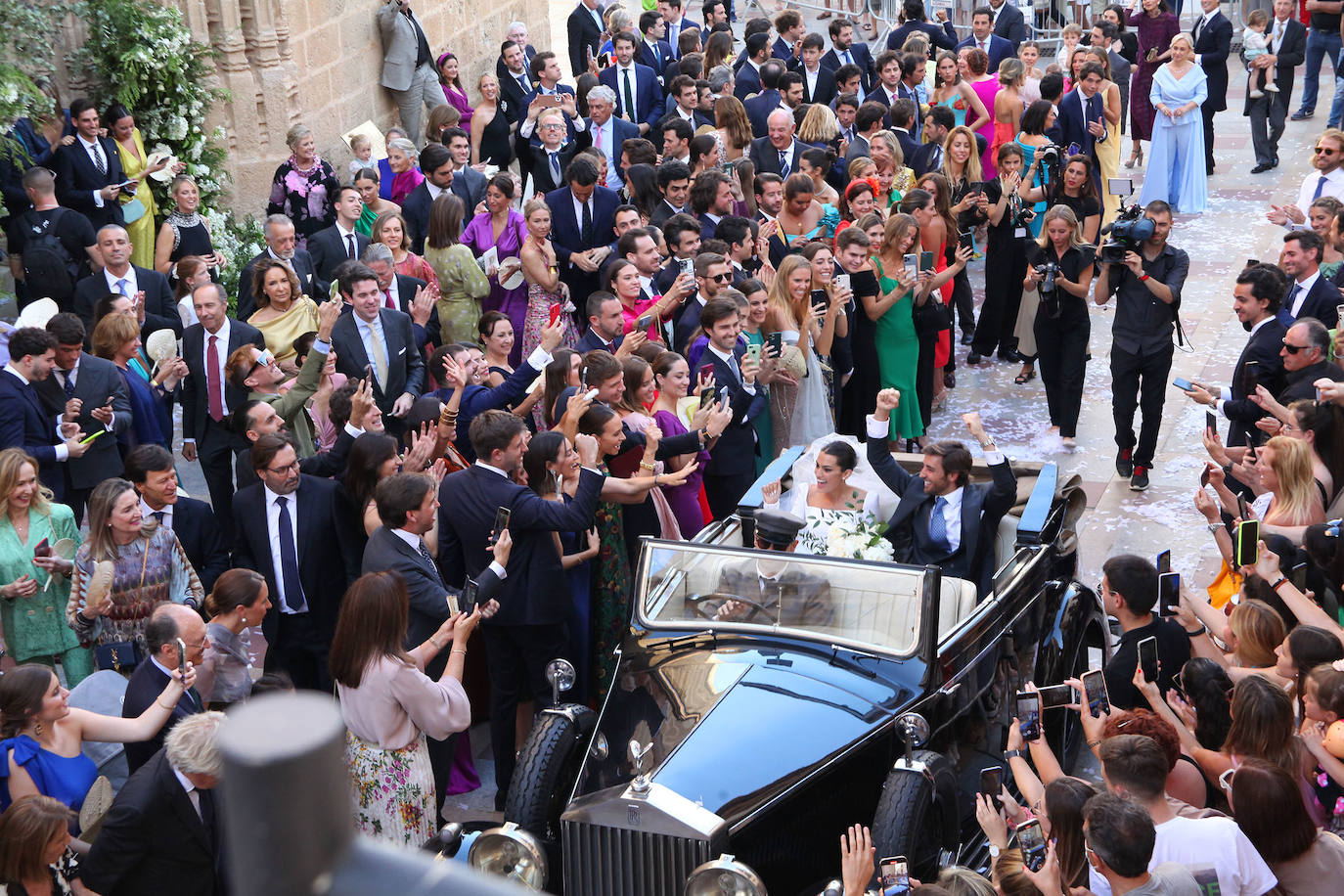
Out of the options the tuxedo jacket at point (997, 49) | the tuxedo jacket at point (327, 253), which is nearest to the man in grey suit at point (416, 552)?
the tuxedo jacket at point (327, 253)

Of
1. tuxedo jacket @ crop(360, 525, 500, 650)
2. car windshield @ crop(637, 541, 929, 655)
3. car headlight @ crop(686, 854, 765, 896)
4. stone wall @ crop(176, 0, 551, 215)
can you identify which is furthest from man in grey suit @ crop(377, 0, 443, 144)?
car headlight @ crop(686, 854, 765, 896)

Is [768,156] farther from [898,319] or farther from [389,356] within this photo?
[389,356]

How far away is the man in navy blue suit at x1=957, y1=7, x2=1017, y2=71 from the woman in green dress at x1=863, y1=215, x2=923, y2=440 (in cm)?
697

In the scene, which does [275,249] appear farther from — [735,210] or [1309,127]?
[1309,127]

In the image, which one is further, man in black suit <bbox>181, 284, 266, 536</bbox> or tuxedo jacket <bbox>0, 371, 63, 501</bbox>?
man in black suit <bbox>181, 284, 266, 536</bbox>

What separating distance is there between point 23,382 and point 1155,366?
7.14m

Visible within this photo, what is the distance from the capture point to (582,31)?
677 inches

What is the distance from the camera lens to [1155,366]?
9602 mm

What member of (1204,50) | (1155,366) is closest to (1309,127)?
(1204,50)

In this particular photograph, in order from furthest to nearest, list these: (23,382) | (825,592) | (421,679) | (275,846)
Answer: (23,382), (825,592), (421,679), (275,846)

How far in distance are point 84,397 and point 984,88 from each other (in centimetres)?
1012

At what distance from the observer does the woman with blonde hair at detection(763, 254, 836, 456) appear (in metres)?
9.10

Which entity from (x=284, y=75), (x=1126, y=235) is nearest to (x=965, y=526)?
(x=1126, y=235)

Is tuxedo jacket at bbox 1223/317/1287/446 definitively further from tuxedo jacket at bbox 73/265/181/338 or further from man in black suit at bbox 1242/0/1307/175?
man in black suit at bbox 1242/0/1307/175
